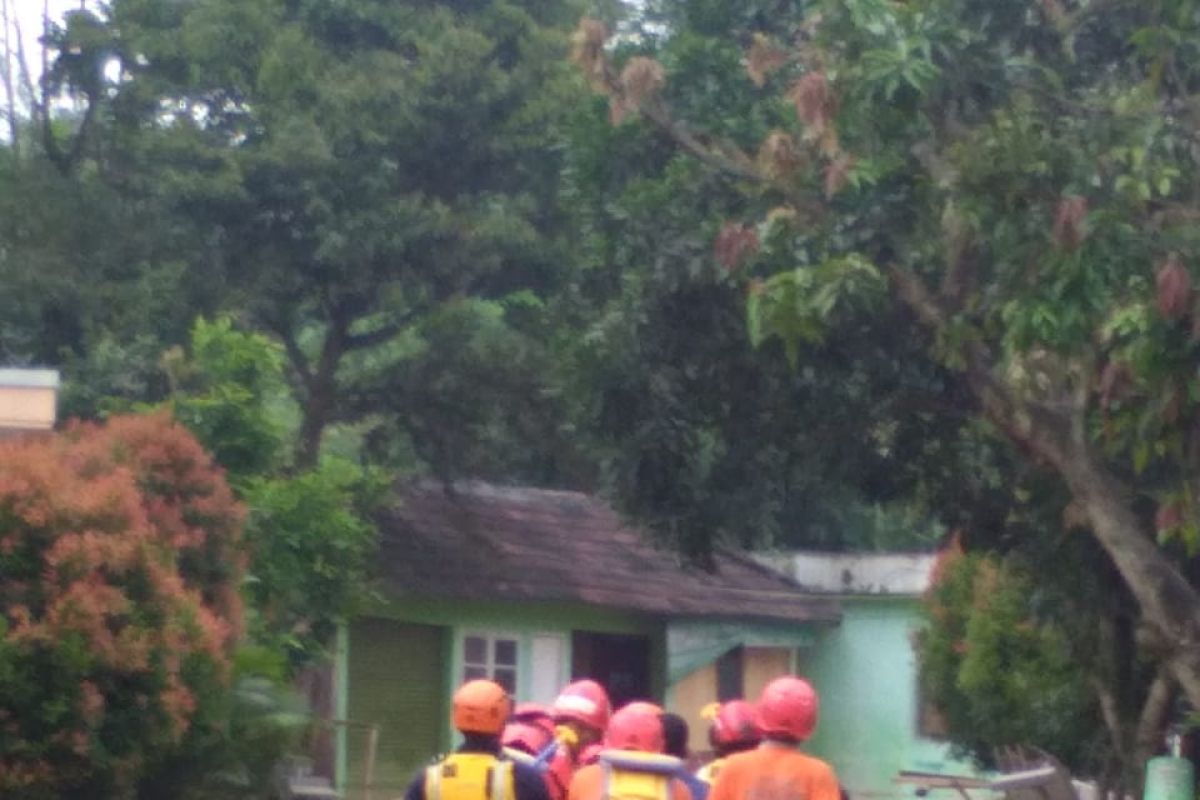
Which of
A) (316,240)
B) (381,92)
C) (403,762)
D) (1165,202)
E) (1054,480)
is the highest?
(381,92)

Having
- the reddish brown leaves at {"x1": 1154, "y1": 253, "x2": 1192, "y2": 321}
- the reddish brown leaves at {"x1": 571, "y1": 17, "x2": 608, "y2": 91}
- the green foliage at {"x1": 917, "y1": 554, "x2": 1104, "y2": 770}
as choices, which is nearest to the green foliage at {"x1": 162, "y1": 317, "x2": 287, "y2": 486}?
the reddish brown leaves at {"x1": 571, "y1": 17, "x2": 608, "y2": 91}

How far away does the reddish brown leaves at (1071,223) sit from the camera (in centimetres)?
1082

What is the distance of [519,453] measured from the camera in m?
23.3

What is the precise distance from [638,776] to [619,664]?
1807 cm

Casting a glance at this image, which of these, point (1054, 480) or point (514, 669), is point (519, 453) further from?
point (1054, 480)

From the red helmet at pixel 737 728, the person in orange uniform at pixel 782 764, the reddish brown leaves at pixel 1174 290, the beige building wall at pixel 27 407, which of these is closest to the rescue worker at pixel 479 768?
the person in orange uniform at pixel 782 764

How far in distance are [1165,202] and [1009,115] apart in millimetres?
983

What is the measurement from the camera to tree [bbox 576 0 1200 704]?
11.0 metres

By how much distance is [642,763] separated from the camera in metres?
7.36

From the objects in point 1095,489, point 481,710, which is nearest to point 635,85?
point 1095,489

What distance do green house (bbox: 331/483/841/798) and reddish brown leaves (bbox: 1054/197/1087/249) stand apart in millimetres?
9375

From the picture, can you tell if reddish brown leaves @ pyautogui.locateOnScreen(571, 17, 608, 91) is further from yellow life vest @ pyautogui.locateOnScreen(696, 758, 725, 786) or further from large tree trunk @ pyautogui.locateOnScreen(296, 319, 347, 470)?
large tree trunk @ pyautogui.locateOnScreen(296, 319, 347, 470)

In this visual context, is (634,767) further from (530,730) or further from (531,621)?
(531,621)

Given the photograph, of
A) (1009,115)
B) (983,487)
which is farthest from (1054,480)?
(1009,115)
